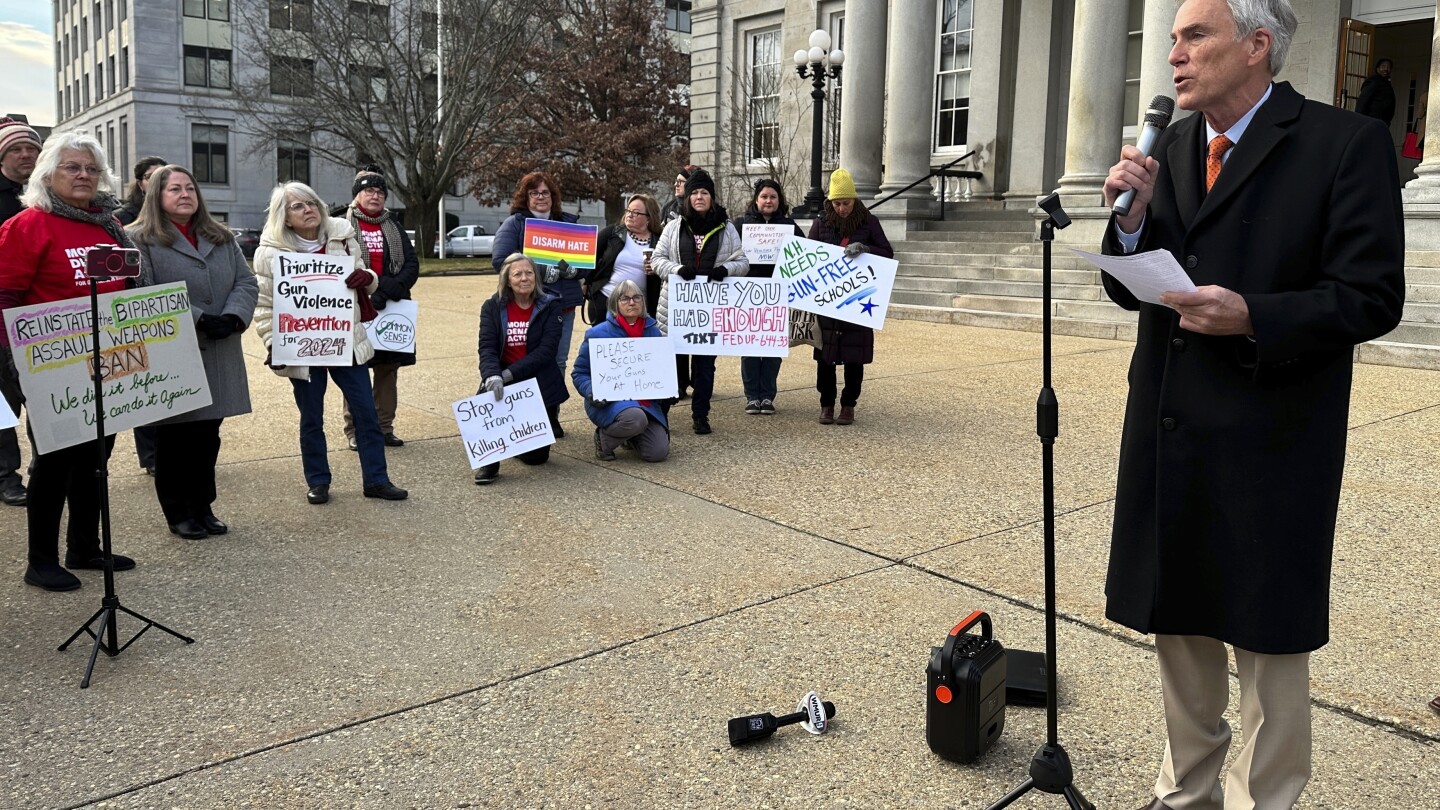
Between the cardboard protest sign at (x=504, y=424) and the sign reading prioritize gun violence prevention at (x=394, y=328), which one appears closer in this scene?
the cardboard protest sign at (x=504, y=424)

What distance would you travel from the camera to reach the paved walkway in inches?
132

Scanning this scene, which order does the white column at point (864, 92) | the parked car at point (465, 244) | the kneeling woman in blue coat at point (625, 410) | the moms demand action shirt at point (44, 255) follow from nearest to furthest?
the moms demand action shirt at point (44, 255) → the kneeling woman in blue coat at point (625, 410) → the white column at point (864, 92) → the parked car at point (465, 244)

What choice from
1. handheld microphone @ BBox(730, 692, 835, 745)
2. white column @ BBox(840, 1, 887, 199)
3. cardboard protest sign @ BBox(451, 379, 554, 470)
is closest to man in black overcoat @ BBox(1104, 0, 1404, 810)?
handheld microphone @ BBox(730, 692, 835, 745)

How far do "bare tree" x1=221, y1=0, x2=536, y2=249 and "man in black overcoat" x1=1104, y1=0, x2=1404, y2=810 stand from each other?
3397 centimetres

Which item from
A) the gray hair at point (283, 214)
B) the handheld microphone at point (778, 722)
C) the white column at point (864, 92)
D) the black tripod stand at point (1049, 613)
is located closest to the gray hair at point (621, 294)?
the gray hair at point (283, 214)

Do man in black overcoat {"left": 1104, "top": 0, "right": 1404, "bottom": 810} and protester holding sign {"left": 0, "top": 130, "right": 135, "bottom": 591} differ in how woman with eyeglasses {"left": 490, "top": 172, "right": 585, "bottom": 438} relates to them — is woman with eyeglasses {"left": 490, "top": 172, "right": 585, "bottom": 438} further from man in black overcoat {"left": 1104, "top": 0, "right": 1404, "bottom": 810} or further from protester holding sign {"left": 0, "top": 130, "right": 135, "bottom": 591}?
man in black overcoat {"left": 1104, "top": 0, "right": 1404, "bottom": 810}

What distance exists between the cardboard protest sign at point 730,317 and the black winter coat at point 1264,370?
5988 mm

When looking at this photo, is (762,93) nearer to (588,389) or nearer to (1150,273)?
(588,389)

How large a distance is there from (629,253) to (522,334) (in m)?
1.81

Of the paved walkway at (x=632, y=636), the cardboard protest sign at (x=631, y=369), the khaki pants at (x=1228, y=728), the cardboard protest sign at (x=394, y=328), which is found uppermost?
the cardboard protest sign at (x=394, y=328)

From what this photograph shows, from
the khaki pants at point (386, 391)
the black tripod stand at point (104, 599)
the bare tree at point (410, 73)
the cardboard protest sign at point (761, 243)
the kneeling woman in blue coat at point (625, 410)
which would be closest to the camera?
the black tripod stand at point (104, 599)

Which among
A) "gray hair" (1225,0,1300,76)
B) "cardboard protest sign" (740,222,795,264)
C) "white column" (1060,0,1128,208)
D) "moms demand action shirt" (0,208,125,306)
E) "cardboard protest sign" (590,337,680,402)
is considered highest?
"white column" (1060,0,1128,208)

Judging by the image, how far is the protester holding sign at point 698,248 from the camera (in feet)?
28.2

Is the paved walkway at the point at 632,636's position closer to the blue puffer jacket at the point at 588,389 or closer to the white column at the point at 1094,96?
the blue puffer jacket at the point at 588,389
